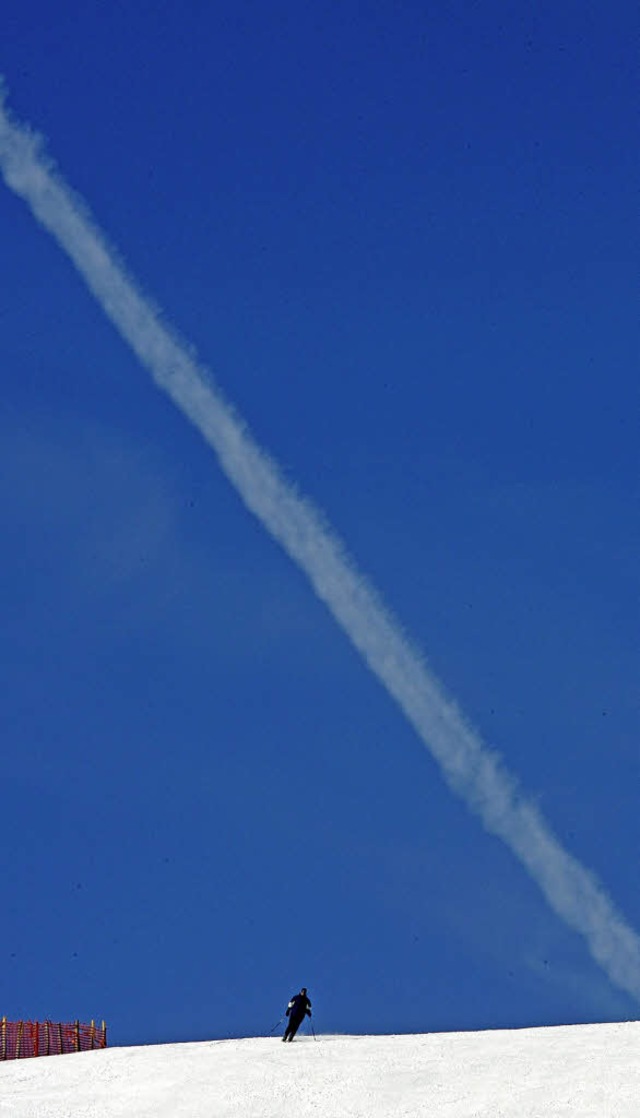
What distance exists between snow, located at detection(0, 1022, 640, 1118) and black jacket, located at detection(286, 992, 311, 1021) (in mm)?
687

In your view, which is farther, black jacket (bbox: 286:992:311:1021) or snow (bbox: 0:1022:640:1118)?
black jacket (bbox: 286:992:311:1021)

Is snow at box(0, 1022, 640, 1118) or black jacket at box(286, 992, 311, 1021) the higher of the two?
black jacket at box(286, 992, 311, 1021)

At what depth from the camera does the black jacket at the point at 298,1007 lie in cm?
4069

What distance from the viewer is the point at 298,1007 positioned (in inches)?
1604

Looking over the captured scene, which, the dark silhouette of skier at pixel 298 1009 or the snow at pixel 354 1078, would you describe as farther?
the dark silhouette of skier at pixel 298 1009

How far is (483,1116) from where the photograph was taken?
32.8 meters

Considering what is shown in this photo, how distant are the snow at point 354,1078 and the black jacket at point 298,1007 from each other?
687mm

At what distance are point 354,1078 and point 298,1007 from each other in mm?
4819

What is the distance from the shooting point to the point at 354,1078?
36.1 metres

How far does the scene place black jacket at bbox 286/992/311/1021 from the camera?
4069 centimetres

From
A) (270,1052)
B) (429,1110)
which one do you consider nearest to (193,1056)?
(270,1052)

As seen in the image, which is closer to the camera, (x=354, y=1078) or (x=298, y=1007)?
(x=354, y=1078)

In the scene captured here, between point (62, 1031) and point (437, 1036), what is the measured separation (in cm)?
1119

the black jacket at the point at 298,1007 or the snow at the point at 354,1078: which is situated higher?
the black jacket at the point at 298,1007
